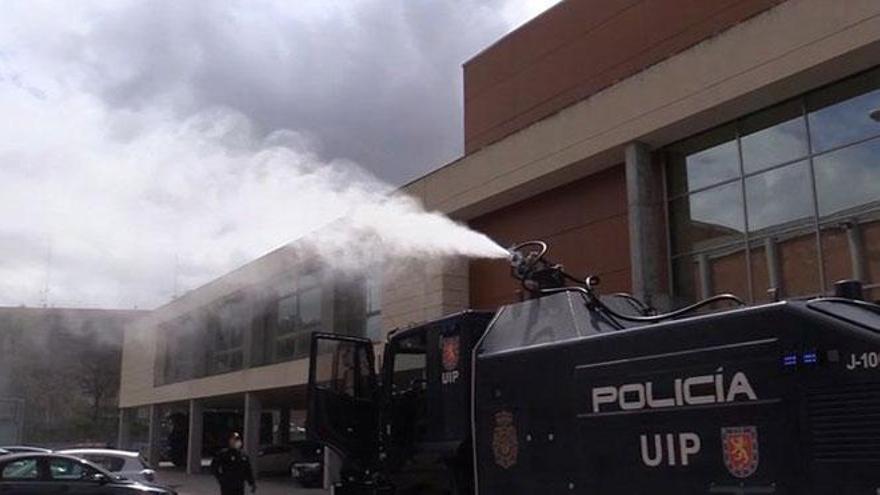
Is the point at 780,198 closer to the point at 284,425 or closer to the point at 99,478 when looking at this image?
the point at 99,478

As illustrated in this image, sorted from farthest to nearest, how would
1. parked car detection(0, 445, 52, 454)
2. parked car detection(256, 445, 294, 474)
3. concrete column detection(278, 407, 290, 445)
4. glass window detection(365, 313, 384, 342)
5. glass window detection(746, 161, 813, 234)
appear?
concrete column detection(278, 407, 290, 445) → parked car detection(256, 445, 294, 474) → glass window detection(365, 313, 384, 342) → parked car detection(0, 445, 52, 454) → glass window detection(746, 161, 813, 234)

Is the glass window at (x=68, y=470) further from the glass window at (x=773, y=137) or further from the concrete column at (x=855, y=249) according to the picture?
the concrete column at (x=855, y=249)

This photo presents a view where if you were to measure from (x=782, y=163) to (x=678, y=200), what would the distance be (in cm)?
222

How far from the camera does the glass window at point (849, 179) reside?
483 inches

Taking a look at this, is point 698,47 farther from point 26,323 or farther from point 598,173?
point 26,323

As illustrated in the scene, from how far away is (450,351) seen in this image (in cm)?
715

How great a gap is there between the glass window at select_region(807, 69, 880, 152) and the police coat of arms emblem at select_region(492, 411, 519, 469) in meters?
8.26

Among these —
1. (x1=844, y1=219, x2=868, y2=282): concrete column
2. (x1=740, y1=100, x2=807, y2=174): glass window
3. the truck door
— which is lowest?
the truck door

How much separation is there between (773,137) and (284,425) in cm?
3042

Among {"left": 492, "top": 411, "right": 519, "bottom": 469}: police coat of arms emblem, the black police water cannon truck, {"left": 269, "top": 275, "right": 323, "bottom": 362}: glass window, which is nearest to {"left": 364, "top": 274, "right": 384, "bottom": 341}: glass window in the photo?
{"left": 269, "top": 275, "right": 323, "bottom": 362}: glass window

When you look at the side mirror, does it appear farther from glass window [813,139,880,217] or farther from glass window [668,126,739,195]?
glass window [813,139,880,217]

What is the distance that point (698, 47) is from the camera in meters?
14.2

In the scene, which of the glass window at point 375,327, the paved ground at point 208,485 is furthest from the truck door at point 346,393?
the paved ground at point 208,485

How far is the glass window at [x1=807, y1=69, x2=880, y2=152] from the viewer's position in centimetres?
1234
